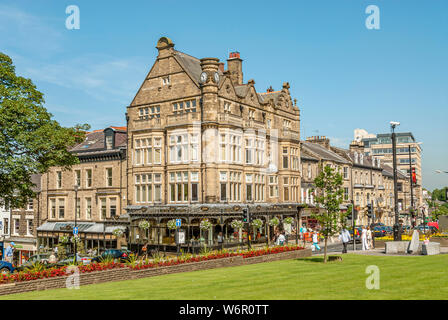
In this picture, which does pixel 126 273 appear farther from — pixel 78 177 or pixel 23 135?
pixel 78 177

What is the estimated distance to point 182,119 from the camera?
4253cm

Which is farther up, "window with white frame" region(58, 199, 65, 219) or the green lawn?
"window with white frame" region(58, 199, 65, 219)

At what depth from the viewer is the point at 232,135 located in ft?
140

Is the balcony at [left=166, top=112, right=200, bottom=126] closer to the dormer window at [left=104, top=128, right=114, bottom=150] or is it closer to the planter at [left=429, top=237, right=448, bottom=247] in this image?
the dormer window at [left=104, top=128, right=114, bottom=150]

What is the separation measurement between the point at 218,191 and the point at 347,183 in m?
33.3

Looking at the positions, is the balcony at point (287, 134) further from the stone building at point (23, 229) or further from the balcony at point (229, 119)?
the stone building at point (23, 229)

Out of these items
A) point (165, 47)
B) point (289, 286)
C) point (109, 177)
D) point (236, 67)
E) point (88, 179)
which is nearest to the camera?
point (289, 286)

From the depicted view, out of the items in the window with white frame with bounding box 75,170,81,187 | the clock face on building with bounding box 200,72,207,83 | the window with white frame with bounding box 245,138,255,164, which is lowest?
the window with white frame with bounding box 75,170,81,187

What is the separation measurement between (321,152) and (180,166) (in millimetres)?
29110

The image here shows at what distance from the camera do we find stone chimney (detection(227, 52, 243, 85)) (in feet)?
164

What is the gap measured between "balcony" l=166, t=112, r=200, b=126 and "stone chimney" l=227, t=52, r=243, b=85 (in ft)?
31.5

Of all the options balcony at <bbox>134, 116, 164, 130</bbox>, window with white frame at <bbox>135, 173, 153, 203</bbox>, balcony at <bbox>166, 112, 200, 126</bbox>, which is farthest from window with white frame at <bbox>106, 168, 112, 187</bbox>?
balcony at <bbox>166, 112, 200, 126</bbox>

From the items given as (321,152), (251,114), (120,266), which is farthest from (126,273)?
(321,152)

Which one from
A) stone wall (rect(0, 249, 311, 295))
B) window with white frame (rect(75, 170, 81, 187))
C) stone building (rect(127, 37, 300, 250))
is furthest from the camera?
window with white frame (rect(75, 170, 81, 187))
